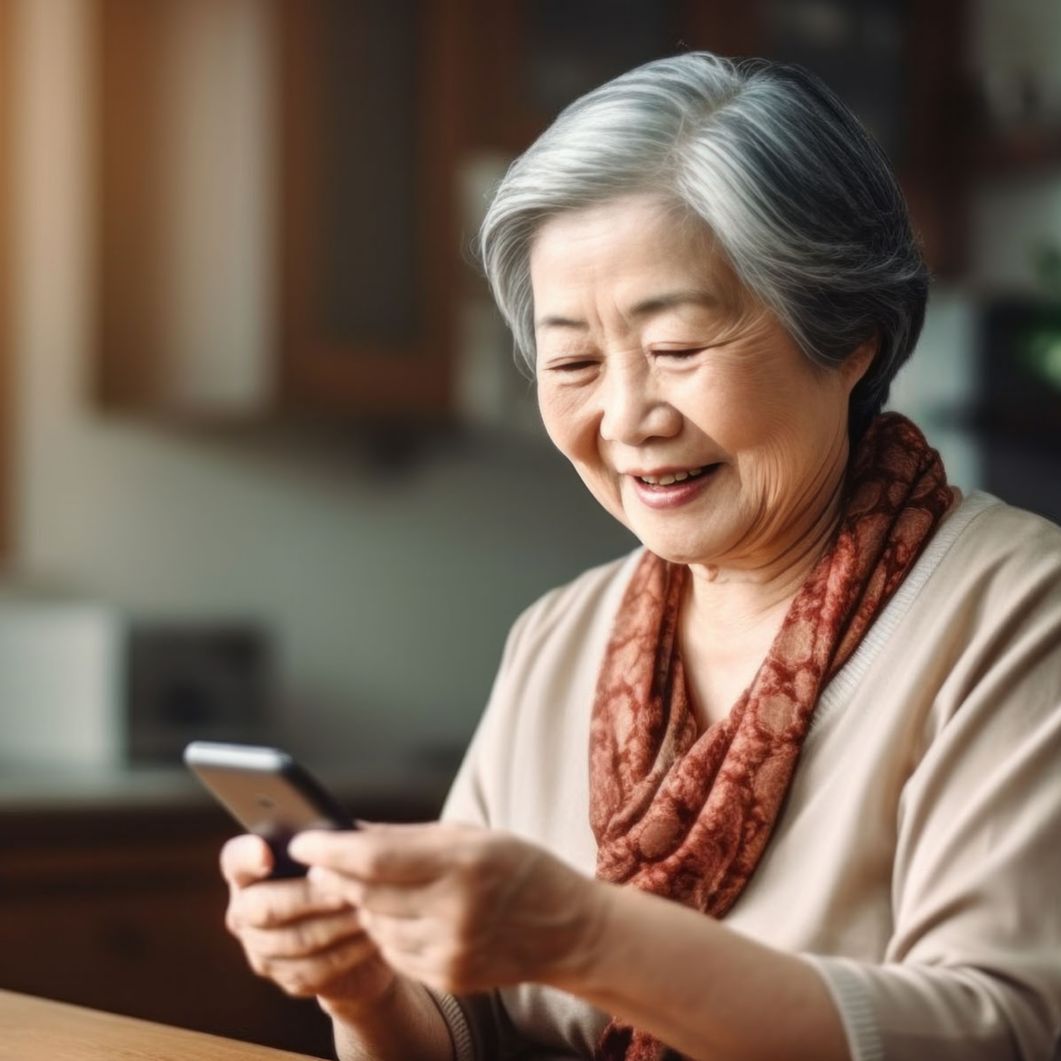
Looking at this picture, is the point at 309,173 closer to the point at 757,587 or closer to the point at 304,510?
the point at 304,510

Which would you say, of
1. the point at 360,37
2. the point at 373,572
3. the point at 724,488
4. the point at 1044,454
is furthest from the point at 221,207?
the point at 724,488

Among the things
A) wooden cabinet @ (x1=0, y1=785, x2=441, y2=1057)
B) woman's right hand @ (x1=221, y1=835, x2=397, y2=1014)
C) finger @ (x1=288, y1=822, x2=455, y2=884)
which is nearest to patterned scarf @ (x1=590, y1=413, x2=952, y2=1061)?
woman's right hand @ (x1=221, y1=835, x2=397, y2=1014)

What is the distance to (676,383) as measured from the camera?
1.31 meters

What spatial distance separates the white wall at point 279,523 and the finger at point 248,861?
102 inches

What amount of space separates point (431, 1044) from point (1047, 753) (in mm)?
512

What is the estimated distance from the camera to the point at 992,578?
1.27 meters

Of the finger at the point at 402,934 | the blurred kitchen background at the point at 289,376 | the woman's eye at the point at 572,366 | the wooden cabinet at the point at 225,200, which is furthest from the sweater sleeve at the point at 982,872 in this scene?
the wooden cabinet at the point at 225,200

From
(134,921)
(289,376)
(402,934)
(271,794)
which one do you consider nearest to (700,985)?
(402,934)

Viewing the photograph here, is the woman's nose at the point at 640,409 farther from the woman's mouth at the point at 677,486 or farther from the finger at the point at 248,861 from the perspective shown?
the finger at the point at 248,861

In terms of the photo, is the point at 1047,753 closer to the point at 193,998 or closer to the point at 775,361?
the point at 775,361

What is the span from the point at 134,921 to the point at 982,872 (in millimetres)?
2344

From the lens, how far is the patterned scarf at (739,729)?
1.28m

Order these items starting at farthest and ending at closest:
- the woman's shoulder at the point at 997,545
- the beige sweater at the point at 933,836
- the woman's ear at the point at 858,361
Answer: the woman's ear at the point at 858,361 < the woman's shoulder at the point at 997,545 < the beige sweater at the point at 933,836

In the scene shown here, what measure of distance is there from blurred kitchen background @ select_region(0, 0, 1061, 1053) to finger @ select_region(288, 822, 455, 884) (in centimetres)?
223
